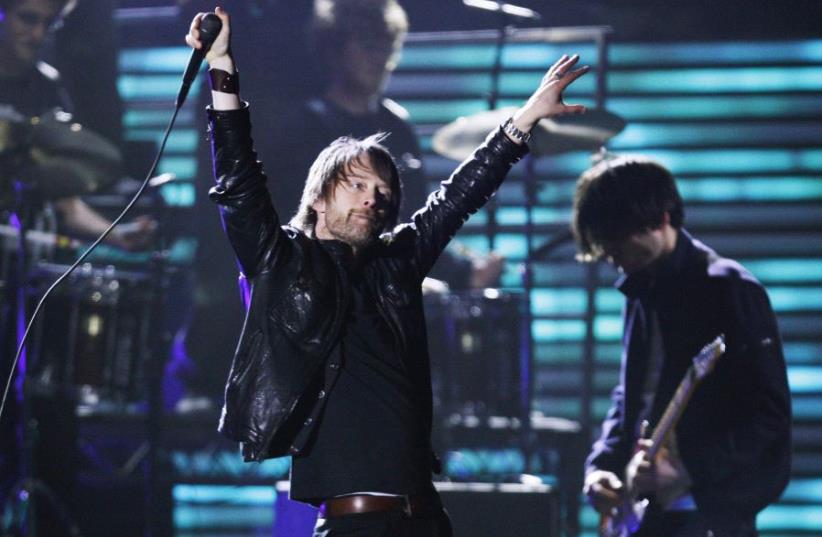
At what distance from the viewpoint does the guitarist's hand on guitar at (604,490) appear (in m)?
4.42

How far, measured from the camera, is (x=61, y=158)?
5590 millimetres

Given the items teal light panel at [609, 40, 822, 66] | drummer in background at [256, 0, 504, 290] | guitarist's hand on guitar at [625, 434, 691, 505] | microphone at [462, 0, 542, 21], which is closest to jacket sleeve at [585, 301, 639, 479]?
guitarist's hand on guitar at [625, 434, 691, 505]

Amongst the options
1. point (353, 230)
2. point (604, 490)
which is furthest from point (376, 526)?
point (604, 490)

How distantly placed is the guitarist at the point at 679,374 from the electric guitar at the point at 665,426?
3 centimetres

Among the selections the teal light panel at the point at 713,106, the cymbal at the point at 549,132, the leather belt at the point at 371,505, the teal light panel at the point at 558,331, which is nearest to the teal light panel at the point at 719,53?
the teal light panel at the point at 713,106

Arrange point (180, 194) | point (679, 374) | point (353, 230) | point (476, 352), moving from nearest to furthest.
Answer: point (353, 230) → point (679, 374) → point (476, 352) → point (180, 194)

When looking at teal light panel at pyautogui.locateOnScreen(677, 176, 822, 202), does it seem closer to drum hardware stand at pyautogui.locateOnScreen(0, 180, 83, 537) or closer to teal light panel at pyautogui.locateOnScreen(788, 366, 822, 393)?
teal light panel at pyautogui.locateOnScreen(788, 366, 822, 393)

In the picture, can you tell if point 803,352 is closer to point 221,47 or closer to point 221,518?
point 221,518

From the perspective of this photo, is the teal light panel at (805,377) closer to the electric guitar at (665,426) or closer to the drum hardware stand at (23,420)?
the electric guitar at (665,426)

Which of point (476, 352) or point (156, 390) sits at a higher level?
point (476, 352)

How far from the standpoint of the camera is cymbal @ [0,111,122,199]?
5.50m

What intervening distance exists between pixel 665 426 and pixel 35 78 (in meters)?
4.03

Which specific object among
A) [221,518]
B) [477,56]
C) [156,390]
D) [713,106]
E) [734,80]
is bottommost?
[221,518]

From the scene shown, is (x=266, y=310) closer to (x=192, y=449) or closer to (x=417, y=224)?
(x=417, y=224)
